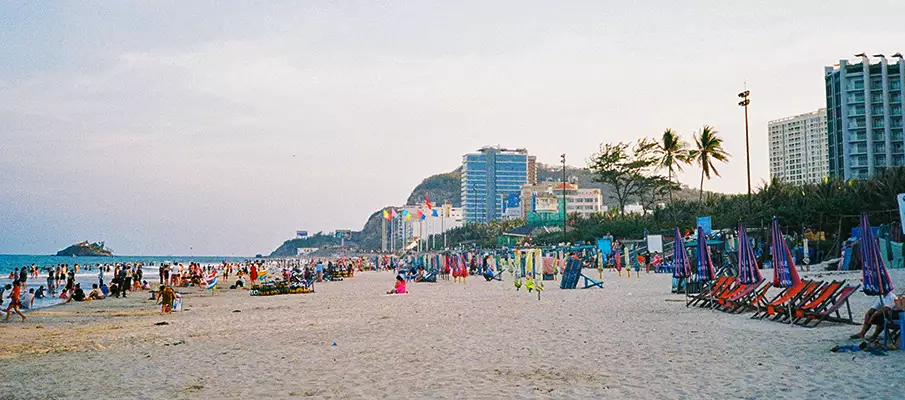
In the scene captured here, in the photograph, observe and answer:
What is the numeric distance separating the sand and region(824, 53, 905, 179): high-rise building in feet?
272

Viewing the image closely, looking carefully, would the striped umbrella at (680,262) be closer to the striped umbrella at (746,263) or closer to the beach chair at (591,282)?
the striped umbrella at (746,263)

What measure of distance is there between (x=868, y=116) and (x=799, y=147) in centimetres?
7146

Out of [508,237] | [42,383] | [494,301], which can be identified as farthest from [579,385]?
[508,237]

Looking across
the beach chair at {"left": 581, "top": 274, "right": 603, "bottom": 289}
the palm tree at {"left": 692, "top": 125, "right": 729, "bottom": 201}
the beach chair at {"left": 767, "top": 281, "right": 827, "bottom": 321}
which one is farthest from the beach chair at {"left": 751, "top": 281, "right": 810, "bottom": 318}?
the palm tree at {"left": 692, "top": 125, "right": 729, "bottom": 201}

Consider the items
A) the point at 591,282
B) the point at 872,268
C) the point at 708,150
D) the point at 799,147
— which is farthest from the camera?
the point at 799,147

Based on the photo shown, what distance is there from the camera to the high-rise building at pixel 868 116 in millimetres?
86188

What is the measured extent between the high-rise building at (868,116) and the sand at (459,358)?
83040 mm

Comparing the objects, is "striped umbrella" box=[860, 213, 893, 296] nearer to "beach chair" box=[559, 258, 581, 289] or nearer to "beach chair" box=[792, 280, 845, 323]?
"beach chair" box=[792, 280, 845, 323]

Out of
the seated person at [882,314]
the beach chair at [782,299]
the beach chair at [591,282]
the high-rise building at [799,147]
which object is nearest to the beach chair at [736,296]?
the beach chair at [782,299]

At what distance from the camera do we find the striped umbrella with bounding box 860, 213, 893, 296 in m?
9.37

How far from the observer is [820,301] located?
11.7 metres

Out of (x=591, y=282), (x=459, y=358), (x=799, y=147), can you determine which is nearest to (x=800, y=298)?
(x=459, y=358)

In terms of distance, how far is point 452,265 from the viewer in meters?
37.5

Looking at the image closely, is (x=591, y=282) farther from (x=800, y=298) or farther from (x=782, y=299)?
(x=800, y=298)
